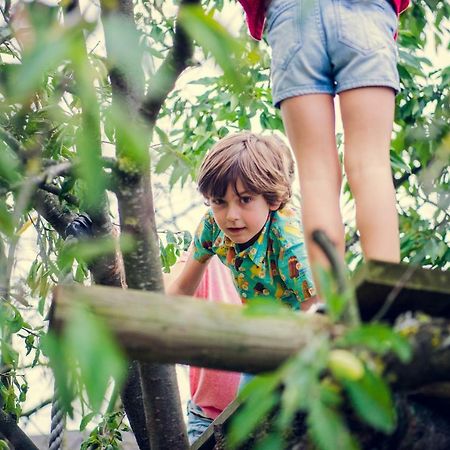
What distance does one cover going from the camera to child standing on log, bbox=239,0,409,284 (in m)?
2.13

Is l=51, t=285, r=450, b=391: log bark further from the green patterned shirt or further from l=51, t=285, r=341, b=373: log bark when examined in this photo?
the green patterned shirt

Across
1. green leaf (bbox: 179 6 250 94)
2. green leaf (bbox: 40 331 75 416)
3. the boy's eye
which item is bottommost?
green leaf (bbox: 40 331 75 416)

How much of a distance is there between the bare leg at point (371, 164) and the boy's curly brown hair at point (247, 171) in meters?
0.72

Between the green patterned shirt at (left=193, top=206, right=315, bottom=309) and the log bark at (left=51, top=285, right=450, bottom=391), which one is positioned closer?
the log bark at (left=51, top=285, right=450, bottom=391)

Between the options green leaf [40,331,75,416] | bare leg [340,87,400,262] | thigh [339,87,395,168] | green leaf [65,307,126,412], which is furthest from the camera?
thigh [339,87,395,168]

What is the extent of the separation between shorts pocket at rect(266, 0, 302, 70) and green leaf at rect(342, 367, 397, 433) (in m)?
1.25

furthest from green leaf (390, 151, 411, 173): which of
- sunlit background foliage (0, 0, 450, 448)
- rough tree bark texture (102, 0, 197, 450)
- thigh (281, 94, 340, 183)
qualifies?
rough tree bark texture (102, 0, 197, 450)

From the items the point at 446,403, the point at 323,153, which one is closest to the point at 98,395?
the point at 446,403

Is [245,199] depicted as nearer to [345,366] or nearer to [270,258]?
[270,258]

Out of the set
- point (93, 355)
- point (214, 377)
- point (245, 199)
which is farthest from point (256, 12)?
point (93, 355)

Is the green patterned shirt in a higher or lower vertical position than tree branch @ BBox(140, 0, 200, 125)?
higher

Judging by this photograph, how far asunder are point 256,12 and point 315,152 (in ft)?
1.47

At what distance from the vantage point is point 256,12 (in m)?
2.45

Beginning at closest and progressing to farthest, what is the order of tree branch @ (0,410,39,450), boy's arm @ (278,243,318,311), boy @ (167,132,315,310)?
boy's arm @ (278,243,318,311), boy @ (167,132,315,310), tree branch @ (0,410,39,450)
